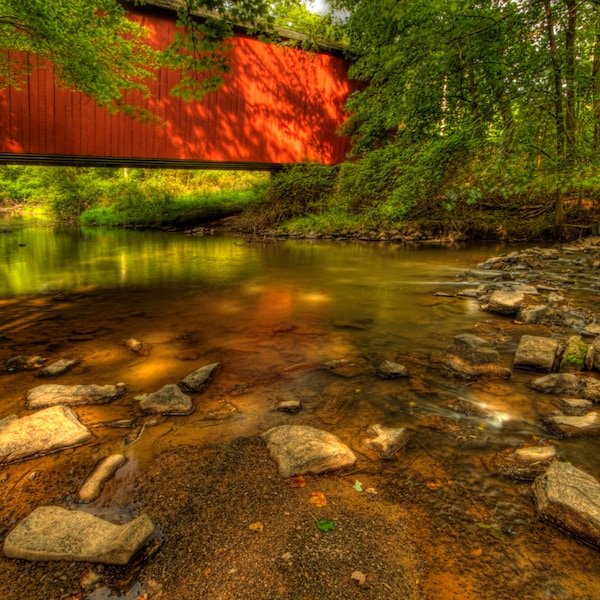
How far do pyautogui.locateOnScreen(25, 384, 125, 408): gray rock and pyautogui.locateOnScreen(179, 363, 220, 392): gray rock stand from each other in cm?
41

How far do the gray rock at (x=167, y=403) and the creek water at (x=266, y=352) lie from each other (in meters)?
0.06

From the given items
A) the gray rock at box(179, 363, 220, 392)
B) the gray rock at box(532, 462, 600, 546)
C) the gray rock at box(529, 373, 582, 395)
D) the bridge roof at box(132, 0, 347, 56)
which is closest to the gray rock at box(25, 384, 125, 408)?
the gray rock at box(179, 363, 220, 392)

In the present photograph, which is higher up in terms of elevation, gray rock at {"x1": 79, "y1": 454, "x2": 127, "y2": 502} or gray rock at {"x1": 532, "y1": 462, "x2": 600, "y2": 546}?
gray rock at {"x1": 532, "y1": 462, "x2": 600, "y2": 546}

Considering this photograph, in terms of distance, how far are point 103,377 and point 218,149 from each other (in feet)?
38.1

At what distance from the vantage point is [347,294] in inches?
209

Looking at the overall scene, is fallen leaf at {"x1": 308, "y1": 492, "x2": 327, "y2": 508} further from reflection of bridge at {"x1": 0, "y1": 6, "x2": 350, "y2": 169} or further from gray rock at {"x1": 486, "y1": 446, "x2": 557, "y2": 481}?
reflection of bridge at {"x1": 0, "y1": 6, "x2": 350, "y2": 169}

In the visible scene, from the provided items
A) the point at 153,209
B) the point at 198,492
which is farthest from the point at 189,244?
the point at 198,492

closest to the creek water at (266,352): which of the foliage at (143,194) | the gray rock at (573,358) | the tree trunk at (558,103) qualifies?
the gray rock at (573,358)

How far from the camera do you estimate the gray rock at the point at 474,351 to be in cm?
278

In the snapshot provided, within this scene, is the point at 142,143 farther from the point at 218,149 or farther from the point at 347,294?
the point at 347,294

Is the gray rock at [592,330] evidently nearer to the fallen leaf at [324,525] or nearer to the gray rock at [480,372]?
the gray rock at [480,372]

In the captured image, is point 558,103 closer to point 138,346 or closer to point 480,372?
point 480,372

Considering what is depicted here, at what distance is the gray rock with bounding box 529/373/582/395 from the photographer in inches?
93.7

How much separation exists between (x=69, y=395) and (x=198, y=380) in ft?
2.48
